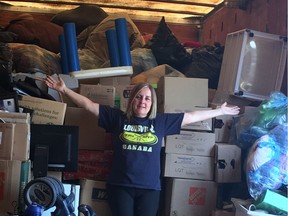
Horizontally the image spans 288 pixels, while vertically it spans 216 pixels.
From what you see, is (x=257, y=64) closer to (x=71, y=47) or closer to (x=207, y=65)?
(x=207, y=65)

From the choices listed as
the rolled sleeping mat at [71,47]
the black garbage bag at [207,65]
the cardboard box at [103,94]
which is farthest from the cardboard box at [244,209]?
the rolled sleeping mat at [71,47]

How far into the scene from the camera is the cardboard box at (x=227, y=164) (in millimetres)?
3025

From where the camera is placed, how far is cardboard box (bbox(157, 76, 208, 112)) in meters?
3.19

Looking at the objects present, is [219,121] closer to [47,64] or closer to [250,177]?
[250,177]

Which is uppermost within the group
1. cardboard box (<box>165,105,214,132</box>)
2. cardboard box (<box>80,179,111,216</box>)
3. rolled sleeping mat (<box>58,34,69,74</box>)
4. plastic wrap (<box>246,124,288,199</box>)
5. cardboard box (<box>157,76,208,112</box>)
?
rolled sleeping mat (<box>58,34,69,74</box>)

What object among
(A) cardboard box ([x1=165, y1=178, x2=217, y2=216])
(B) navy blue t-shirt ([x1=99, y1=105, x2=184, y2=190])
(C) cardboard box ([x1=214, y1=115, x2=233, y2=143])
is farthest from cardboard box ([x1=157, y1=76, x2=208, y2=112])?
(A) cardboard box ([x1=165, y1=178, x2=217, y2=216])

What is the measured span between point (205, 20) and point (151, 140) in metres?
2.84

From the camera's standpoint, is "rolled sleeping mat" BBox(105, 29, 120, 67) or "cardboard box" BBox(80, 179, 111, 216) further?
"rolled sleeping mat" BBox(105, 29, 120, 67)

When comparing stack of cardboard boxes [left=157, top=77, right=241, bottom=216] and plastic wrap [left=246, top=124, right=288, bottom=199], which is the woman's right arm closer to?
stack of cardboard boxes [left=157, top=77, right=241, bottom=216]

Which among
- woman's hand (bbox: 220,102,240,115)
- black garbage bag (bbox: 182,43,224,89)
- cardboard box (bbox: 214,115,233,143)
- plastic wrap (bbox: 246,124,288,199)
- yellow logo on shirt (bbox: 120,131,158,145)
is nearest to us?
plastic wrap (bbox: 246,124,288,199)

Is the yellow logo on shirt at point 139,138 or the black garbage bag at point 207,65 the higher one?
the black garbage bag at point 207,65

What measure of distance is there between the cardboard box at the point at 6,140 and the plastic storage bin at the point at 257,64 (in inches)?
63.4

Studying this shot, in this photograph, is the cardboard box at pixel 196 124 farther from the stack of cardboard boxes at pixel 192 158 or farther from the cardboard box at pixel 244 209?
the cardboard box at pixel 244 209

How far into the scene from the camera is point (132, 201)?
9.04 ft
